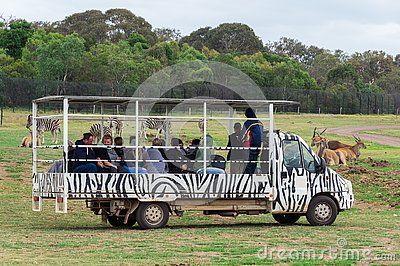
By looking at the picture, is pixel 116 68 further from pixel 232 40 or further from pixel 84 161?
pixel 84 161

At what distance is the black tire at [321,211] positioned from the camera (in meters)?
21.1

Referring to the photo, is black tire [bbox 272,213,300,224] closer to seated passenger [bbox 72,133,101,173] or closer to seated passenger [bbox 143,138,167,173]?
seated passenger [bbox 143,138,167,173]

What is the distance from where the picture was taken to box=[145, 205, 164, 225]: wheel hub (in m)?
20.2

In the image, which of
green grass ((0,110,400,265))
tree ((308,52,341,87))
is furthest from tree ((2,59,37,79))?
tree ((308,52,341,87))

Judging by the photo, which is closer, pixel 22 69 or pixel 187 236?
pixel 187 236

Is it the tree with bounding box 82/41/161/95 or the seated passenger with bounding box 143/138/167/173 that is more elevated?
the tree with bounding box 82/41/161/95

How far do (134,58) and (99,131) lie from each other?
59.3 m

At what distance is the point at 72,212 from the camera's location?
24859mm

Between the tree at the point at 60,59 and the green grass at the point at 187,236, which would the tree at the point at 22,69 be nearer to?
the tree at the point at 60,59

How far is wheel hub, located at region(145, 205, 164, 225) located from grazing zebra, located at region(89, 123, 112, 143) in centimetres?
232

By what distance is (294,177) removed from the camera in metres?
21.0

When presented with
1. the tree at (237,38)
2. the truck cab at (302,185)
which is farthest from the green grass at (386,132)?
A: the tree at (237,38)

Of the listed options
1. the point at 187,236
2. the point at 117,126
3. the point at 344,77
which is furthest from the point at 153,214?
the point at 344,77

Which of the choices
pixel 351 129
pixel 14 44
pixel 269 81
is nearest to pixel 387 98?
pixel 269 81
